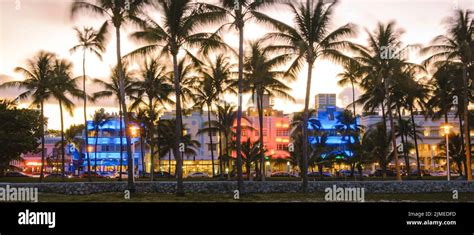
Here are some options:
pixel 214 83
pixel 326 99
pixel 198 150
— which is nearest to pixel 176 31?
pixel 214 83

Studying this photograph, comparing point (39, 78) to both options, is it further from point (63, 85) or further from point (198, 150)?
point (198, 150)

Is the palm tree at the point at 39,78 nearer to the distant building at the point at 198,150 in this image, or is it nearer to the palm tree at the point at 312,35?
the palm tree at the point at 312,35

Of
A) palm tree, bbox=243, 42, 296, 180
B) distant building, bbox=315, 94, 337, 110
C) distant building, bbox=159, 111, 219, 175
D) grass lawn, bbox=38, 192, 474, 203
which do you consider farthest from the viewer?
distant building, bbox=315, 94, 337, 110

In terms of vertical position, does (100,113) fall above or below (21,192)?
above

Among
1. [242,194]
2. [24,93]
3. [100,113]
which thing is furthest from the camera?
[100,113]

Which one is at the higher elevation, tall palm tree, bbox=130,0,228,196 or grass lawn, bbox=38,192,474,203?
tall palm tree, bbox=130,0,228,196

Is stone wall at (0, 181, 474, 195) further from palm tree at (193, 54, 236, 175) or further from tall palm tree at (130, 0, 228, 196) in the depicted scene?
palm tree at (193, 54, 236, 175)

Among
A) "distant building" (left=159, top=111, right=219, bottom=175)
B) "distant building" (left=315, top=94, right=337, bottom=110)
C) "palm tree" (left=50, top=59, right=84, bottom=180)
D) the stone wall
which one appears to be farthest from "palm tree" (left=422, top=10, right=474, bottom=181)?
"distant building" (left=315, top=94, right=337, bottom=110)

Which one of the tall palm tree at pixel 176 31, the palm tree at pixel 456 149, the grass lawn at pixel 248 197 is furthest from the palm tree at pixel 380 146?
the tall palm tree at pixel 176 31

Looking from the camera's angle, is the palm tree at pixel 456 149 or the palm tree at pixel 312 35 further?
the palm tree at pixel 456 149
